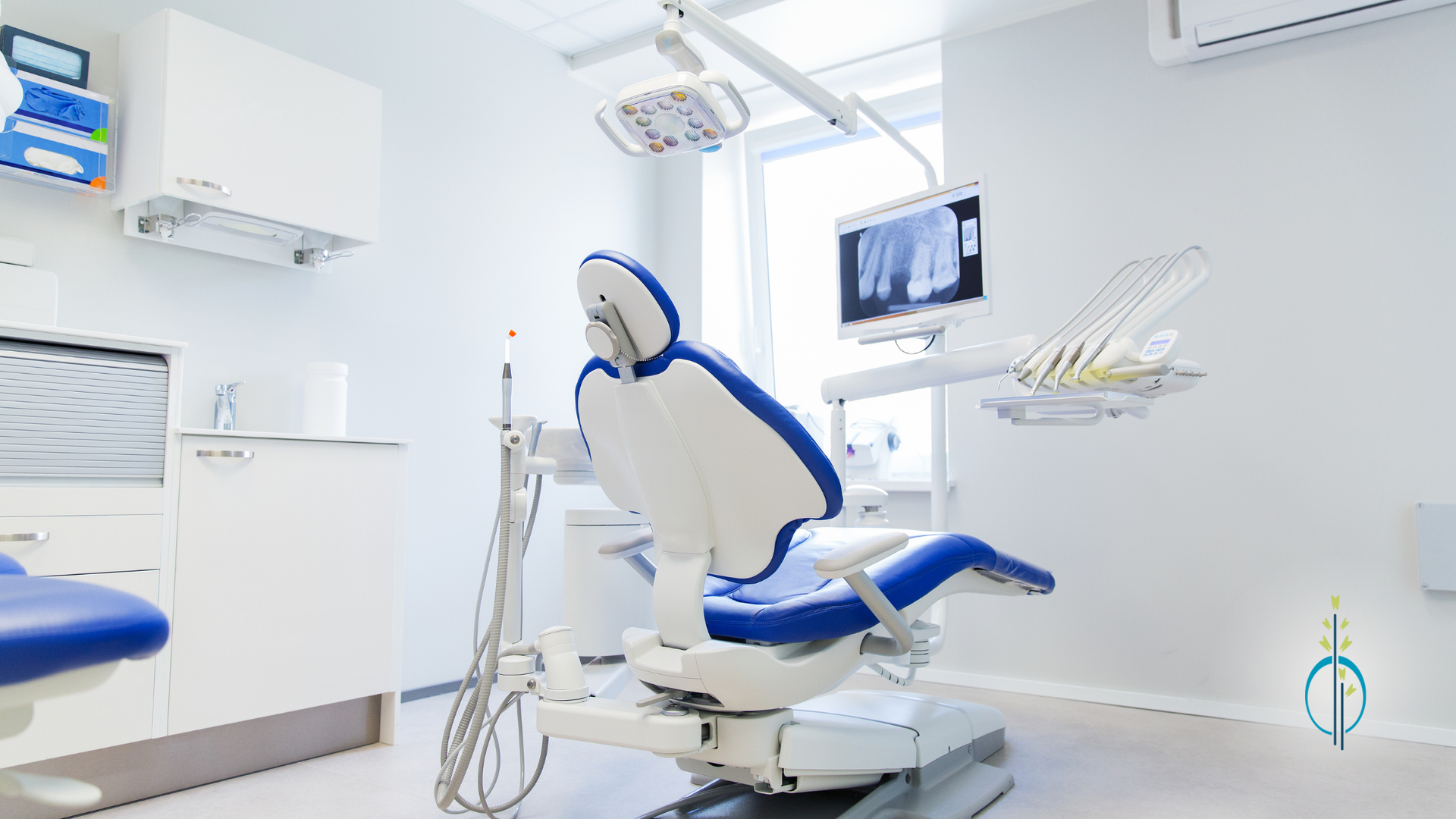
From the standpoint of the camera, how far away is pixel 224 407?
2.49 meters

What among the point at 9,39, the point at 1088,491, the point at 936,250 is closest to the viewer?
the point at 9,39

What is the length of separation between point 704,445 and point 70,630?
3.37 feet

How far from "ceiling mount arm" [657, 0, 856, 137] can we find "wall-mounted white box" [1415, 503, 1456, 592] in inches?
81.3

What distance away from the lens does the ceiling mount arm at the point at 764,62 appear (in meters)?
1.94

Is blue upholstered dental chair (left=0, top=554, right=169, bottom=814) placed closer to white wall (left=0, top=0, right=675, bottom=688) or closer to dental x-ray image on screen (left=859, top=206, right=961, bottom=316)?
white wall (left=0, top=0, right=675, bottom=688)

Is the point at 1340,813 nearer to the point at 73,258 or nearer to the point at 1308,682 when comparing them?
the point at 1308,682

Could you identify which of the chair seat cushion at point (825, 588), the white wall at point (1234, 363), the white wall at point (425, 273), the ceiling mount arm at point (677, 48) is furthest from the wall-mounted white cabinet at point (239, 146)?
the white wall at point (1234, 363)

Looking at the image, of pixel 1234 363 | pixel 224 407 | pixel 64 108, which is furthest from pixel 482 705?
pixel 1234 363

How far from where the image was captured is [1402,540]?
2615 mm

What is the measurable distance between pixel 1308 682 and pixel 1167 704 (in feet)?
1.62

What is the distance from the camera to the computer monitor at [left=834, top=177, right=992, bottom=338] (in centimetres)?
243

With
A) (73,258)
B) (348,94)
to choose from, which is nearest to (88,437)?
(73,258)

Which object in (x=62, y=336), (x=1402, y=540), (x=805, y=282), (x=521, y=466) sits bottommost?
(x=1402, y=540)

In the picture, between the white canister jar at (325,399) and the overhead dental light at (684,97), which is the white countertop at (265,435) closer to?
the white canister jar at (325,399)
